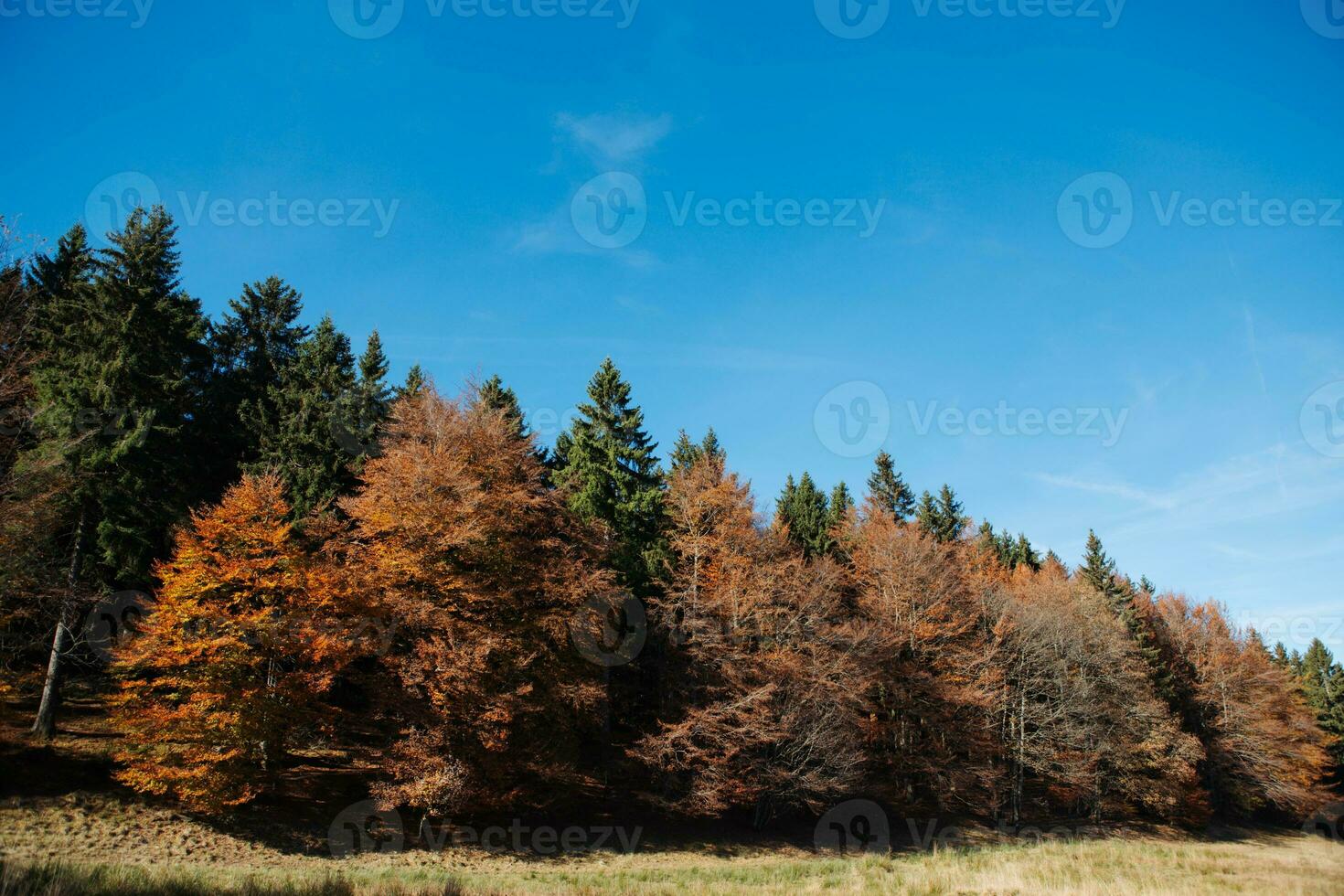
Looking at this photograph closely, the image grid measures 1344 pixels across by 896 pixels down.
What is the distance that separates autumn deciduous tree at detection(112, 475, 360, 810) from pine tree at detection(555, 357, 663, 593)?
12234 millimetres

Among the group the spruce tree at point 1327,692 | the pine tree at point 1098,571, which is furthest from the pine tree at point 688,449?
the spruce tree at point 1327,692

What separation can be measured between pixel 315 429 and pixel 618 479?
14.6 meters

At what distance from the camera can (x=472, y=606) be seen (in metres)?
26.8

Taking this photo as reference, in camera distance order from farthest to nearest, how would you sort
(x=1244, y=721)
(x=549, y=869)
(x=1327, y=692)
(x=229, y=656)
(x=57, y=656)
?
1. (x=1327, y=692)
2. (x=1244, y=721)
3. (x=57, y=656)
4. (x=549, y=869)
5. (x=229, y=656)

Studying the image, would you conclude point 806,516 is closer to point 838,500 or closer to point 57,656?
point 838,500

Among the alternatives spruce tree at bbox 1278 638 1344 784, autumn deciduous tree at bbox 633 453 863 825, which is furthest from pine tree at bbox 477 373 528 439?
spruce tree at bbox 1278 638 1344 784

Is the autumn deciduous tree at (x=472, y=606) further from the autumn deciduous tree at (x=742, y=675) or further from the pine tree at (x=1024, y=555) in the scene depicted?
the pine tree at (x=1024, y=555)

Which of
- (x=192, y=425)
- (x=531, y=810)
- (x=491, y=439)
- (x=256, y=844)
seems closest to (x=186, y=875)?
(x=256, y=844)

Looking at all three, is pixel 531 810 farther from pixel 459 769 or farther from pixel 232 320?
pixel 232 320

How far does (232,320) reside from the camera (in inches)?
1746

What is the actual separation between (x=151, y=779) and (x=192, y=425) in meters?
17.9

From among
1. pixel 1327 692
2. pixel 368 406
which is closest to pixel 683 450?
pixel 368 406

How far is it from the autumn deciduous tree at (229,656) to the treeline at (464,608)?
0.10m

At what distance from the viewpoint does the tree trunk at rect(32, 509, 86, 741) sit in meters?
23.2
